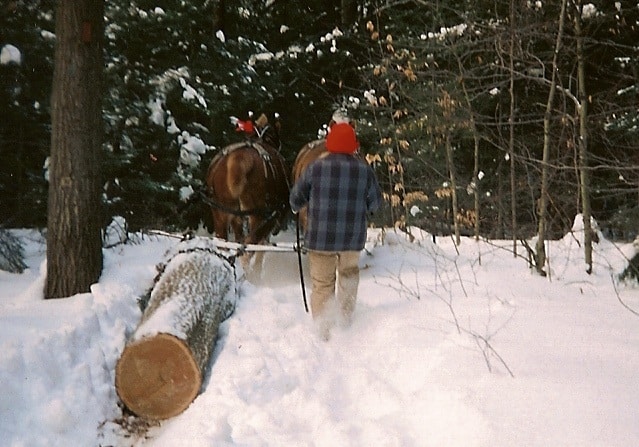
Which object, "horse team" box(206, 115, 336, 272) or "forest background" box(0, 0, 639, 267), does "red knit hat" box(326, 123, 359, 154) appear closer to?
"forest background" box(0, 0, 639, 267)

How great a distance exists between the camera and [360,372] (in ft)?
13.6

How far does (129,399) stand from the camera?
361cm

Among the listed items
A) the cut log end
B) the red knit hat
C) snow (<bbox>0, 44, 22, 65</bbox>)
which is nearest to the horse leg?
the red knit hat

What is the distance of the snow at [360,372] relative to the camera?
9.55 ft

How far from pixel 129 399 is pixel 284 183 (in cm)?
483

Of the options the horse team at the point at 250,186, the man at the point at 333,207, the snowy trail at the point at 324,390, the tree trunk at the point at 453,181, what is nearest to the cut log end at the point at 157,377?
the snowy trail at the point at 324,390

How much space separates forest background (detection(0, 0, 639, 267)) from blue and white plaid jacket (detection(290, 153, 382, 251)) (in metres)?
2.01

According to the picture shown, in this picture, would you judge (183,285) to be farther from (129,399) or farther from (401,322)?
(401,322)

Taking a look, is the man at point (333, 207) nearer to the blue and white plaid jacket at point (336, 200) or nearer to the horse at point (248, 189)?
the blue and white plaid jacket at point (336, 200)

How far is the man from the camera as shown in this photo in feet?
16.3

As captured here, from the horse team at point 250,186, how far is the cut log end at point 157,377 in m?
3.84

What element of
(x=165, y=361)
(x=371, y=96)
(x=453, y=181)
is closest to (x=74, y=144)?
(x=165, y=361)

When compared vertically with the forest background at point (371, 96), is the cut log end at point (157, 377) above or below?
below

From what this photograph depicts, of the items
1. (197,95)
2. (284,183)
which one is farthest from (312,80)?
(284,183)
